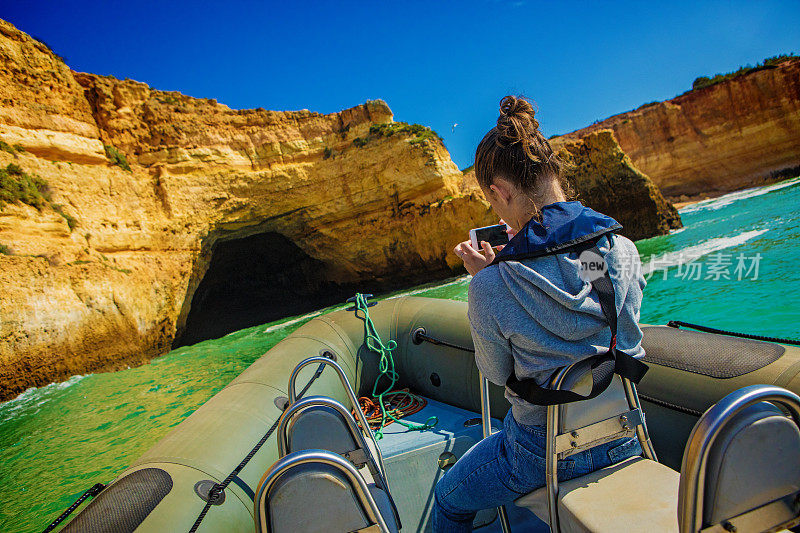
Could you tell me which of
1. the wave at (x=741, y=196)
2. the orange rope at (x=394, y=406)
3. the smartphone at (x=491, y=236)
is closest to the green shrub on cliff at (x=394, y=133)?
the orange rope at (x=394, y=406)

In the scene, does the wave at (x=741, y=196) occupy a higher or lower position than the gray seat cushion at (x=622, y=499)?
lower

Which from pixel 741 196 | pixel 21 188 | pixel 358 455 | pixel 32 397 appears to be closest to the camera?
pixel 358 455

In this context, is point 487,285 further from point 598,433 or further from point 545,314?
point 598,433

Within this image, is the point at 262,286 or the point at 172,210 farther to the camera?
the point at 262,286

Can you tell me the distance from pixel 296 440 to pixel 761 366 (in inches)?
70.1

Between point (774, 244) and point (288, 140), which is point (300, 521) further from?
point (288, 140)

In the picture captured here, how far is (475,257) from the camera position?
3.64ft

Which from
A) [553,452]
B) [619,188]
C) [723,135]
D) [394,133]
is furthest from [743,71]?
[553,452]

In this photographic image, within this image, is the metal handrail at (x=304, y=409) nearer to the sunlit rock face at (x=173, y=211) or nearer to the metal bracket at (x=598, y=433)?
the metal bracket at (x=598, y=433)

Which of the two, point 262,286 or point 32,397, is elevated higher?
point 262,286

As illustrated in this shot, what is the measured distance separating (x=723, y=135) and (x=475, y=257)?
36955 millimetres

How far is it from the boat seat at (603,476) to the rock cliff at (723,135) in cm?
3610

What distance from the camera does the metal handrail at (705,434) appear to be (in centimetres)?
65

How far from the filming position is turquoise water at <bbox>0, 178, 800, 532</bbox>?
3633 millimetres
